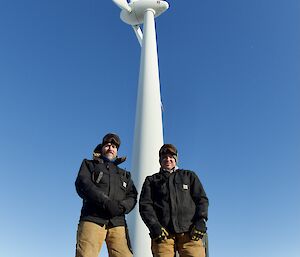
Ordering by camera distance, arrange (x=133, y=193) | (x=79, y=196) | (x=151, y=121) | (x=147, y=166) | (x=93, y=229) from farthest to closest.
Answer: (x=151, y=121) < (x=147, y=166) < (x=133, y=193) < (x=79, y=196) < (x=93, y=229)

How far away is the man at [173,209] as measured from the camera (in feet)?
22.7

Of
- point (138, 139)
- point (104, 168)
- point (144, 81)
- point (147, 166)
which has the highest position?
point (144, 81)

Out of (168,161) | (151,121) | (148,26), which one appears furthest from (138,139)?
(168,161)

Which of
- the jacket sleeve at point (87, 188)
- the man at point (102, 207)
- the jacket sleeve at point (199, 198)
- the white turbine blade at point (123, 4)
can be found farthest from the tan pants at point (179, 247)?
the white turbine blade at point (123, 4)

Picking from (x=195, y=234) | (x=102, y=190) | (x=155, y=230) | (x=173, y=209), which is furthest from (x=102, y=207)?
(x=195, y=234)

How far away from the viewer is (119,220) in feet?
23.3

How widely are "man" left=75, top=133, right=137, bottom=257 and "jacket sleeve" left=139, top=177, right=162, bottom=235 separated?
0.22 metres

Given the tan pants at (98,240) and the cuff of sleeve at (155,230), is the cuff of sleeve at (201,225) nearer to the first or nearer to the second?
the cuff of sleeve at (155,230)

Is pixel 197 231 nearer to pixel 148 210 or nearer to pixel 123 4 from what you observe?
pixel 148 210

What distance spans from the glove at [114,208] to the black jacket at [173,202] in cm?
43

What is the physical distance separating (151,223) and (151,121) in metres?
11.4

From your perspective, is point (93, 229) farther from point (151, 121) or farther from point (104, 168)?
point (151, 121)

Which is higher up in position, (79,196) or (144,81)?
(144,81)

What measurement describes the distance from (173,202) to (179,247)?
820 mm
